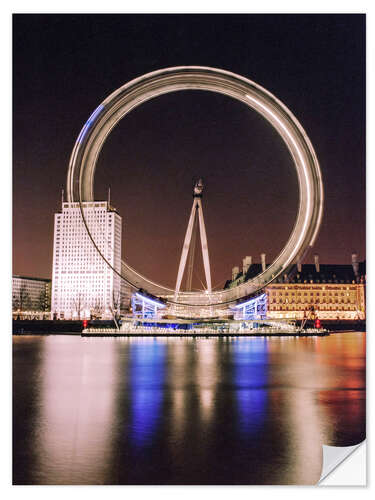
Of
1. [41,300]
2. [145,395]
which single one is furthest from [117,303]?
[145,395]

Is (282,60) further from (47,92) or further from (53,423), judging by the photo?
(53,423)

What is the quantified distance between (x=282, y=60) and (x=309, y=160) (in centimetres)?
357

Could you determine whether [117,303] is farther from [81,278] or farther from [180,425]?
[180,425]

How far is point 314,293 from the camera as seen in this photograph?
45.6 m

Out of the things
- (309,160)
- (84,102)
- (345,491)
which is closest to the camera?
(345,491)

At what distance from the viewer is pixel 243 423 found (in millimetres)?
6066

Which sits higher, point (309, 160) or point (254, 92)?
point (254, 92)

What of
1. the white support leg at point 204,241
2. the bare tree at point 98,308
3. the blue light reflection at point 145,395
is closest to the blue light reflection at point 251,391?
the blue light reflection at point 145,395

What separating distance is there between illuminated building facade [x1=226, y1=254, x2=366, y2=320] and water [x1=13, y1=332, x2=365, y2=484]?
109 ft

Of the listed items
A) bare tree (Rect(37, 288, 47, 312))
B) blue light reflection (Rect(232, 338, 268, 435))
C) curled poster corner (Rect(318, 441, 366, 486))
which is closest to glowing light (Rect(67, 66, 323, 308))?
blue light reflection (Rect(232, 338, 268, 435))

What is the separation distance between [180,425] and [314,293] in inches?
1615

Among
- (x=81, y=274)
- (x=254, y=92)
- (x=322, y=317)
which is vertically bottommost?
(x=322, y=317)

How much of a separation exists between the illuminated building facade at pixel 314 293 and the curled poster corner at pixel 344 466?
36.7 m

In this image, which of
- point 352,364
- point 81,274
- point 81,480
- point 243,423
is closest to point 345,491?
point 243,423
